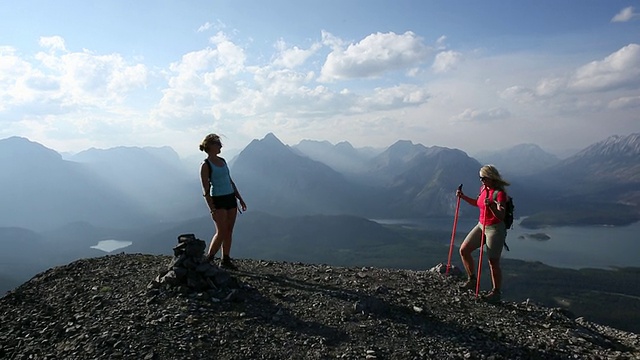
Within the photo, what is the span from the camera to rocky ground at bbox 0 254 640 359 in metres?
7.16

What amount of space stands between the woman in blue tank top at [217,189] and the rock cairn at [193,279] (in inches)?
25.6

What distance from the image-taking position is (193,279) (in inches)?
364

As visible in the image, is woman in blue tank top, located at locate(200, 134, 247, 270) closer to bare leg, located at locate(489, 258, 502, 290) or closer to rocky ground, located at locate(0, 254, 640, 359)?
rocky ground, located at locate(0, 254, 640, 359)

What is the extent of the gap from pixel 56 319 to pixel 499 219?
32.4ft

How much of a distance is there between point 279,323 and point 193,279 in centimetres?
248

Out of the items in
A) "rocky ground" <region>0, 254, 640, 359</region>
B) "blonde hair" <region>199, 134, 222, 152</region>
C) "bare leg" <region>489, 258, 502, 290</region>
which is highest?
"blonde hair" <region>199, 134, 222, 152</region>

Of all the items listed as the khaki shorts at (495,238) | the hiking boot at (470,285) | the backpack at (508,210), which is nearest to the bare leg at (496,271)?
the khaki shorts at (495,238)

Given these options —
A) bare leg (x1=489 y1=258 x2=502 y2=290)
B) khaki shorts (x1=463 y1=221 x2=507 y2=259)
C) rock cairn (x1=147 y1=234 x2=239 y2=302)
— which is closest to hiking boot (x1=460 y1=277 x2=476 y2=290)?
bare leg (x1=489 y1=258 x2=502 y2=290)

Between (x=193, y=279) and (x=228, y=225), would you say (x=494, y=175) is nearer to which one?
(x=228, y=225)

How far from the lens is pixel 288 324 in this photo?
7984 mm

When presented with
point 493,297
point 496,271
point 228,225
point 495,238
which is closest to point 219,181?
point 228,225

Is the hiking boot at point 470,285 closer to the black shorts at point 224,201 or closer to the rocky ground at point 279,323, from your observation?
the rocky ground at point 279,323

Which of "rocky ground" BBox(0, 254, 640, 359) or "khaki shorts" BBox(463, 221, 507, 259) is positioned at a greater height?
"khaki shorts" BBox(463, 221, 507, 259)

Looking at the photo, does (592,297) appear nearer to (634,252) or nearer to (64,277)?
(634,252)
